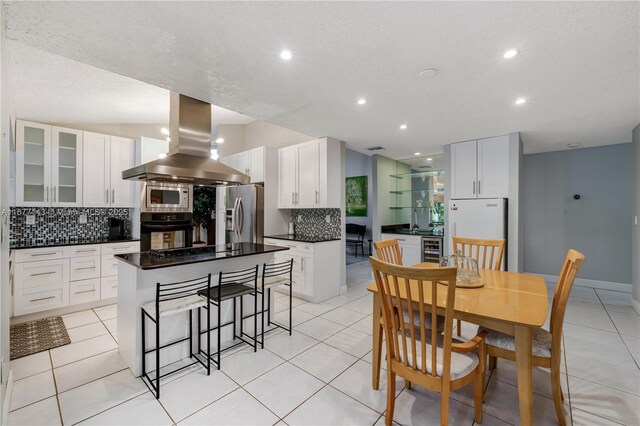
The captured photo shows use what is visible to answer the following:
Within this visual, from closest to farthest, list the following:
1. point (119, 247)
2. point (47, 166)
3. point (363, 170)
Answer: point (47, 166) → point (119, 247) → point (363, 170)

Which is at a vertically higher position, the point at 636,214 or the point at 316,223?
the point at 636,214

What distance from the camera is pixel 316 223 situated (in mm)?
4914

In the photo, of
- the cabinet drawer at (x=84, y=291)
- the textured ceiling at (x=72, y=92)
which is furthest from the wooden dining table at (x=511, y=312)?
the cabinet drawer at (x=84, y=291)

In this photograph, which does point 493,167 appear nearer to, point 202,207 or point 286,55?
point 286,55

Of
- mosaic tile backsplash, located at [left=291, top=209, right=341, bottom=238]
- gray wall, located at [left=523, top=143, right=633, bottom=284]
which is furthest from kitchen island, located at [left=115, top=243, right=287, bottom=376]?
gray wall, located at [left=523, top=143, right=633, bottom=284]

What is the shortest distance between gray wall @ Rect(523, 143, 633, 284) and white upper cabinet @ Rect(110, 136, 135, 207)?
712 centimetres

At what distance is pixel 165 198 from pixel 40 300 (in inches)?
76.0

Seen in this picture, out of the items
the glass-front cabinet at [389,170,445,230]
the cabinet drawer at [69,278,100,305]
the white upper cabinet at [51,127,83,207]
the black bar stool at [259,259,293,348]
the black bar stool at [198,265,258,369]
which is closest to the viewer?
the black bar stool at [198,265,258,369]

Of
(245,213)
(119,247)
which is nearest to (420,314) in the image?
(245,213)

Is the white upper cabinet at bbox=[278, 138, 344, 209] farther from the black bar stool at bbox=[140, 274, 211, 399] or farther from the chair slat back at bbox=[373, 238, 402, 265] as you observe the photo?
the black bar stool at bbox=[140, 274, 211, 399]

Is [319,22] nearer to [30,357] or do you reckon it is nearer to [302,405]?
[302,405]

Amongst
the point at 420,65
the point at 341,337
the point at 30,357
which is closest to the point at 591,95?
the point at 420,65

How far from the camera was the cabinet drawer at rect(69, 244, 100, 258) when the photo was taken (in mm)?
3609

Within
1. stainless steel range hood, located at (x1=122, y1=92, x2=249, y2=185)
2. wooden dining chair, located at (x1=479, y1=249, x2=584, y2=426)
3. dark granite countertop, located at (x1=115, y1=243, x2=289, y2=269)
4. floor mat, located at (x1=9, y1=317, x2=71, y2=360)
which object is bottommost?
floor mat, located at (x1=9, y1=317, x2=71, y2=360)
